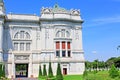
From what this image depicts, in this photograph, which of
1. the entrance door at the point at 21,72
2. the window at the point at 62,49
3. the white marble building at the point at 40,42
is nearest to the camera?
the white marble building at the point at 40,42

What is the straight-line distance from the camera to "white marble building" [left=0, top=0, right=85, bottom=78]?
5591 cm

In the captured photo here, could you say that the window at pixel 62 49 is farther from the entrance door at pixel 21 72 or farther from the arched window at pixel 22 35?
Answer: the entrance door at pixel 21 72

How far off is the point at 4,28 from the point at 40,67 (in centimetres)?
1121

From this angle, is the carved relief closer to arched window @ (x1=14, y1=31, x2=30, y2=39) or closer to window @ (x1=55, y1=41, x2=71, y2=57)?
arched window @ (x1=14, y1=31, x2=30, y2=39)

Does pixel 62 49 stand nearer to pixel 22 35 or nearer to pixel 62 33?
pixel 62 33

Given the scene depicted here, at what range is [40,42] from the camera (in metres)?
57.5

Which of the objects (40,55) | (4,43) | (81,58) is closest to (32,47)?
(40,55)

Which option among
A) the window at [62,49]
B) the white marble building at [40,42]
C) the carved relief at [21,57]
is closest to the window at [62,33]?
the white marble building at [40,42]

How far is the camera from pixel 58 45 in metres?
56.4

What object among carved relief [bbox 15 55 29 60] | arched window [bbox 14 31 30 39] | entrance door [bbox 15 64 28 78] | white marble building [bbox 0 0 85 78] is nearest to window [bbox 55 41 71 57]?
white marble building [bbox 0 0 85 78]

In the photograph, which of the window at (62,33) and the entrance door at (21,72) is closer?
the window at (62,33)

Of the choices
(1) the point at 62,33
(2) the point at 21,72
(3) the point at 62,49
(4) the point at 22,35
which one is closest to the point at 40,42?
(4) the point at 22,35

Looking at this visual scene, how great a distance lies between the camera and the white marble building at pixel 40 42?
183ft

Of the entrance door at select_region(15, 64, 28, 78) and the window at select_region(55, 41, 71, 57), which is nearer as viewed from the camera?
the window at select_region(55, 41, 71, 57)
